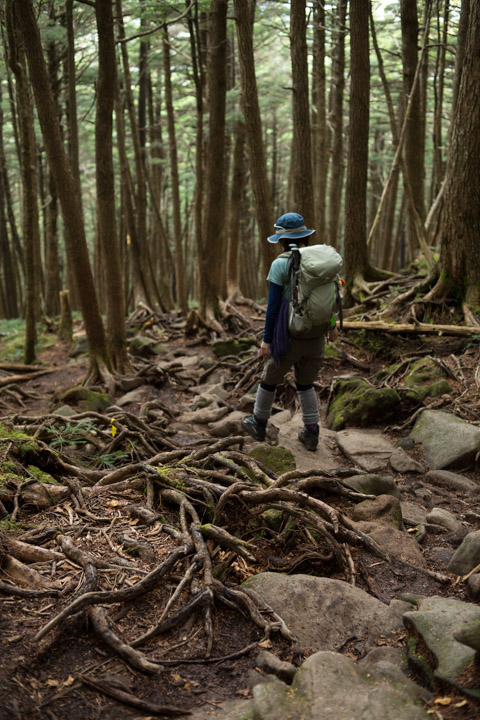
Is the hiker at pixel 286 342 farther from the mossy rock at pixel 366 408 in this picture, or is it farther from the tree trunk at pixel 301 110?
the tree trunk at pixel 301 110

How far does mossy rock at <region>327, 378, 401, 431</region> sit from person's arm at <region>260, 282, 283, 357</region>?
6.65ft

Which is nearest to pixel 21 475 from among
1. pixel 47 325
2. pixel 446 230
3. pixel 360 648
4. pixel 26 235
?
pixel 360 648

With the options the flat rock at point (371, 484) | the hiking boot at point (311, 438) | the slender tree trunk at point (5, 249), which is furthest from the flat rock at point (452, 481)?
the slender tree trunk at point (5, 249)

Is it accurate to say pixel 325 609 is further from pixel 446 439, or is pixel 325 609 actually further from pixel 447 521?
pixel 446 439

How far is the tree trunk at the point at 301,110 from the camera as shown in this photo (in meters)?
10.2

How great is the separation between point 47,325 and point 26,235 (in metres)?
5.53

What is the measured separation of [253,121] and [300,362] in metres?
5.43

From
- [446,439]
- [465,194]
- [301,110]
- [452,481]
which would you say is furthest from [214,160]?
[452,481]

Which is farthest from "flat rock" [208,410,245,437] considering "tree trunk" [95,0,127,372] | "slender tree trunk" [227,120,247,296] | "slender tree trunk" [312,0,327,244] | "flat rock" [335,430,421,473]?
"slender tree trunk" [227,120,247,296]

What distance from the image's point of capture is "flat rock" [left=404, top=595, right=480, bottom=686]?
2.60 meters

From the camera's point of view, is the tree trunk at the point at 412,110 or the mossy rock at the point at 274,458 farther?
the tree trunk at the point at 412,110

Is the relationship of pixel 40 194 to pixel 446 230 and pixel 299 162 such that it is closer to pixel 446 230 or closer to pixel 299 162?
pixel 299 162

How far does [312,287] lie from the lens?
563cm

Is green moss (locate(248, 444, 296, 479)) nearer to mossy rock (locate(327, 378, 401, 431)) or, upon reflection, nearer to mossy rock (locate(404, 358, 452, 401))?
mossy rock (locate(327, 378, 401, 431))
